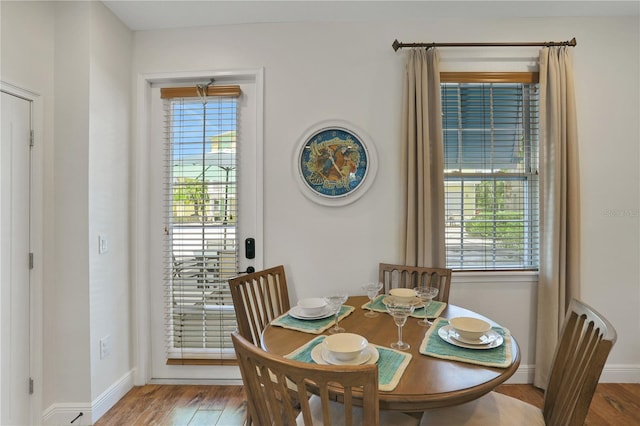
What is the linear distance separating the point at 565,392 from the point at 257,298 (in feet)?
5.24

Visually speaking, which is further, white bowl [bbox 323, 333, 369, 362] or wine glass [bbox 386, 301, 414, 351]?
wine glass [bbox 386, 301, 414, 351]

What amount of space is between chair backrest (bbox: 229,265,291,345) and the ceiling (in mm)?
1889

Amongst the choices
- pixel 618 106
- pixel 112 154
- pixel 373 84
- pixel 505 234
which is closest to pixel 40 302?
pixel 112 154

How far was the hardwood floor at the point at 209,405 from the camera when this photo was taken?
6.23 ft

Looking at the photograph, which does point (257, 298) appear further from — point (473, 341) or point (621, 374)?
point (621, 374)

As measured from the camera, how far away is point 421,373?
3.53 feet

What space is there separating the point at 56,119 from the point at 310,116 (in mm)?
1684

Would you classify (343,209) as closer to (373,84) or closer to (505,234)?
(373,84)

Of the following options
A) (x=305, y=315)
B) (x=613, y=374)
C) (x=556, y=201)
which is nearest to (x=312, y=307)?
(x=305, y=315)

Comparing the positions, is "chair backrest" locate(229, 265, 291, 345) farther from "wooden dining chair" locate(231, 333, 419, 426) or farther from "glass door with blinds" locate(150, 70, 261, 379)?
"wooden dining chair" locate(231, 333, 419, 426)

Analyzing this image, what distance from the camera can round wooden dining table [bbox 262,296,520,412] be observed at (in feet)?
3.15

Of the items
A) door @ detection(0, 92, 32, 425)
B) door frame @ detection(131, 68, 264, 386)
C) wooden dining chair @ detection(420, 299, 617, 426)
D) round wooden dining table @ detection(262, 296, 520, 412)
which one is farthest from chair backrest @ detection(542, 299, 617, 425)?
door @ detection(0, 92, 32, 425)

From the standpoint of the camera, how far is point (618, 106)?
224cm

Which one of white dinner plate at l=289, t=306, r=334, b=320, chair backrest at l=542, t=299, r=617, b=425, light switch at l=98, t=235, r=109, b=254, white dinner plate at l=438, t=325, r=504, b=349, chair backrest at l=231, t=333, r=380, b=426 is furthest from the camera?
light switch at l=98, t=235, r=109, b=254
